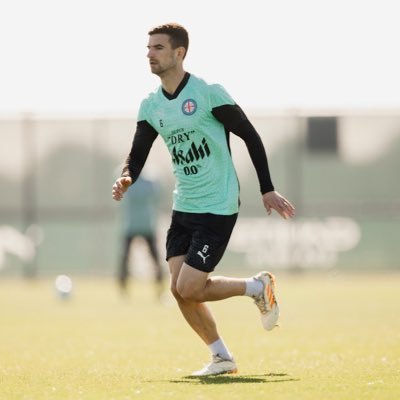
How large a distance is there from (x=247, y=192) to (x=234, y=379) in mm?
22623

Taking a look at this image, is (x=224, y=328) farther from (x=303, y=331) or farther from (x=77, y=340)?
(x=77, y=340)

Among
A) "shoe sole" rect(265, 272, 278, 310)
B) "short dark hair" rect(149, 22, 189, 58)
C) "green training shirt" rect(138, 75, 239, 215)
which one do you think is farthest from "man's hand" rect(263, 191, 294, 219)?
"short dark hair" rect(149, 22, 189, 58)

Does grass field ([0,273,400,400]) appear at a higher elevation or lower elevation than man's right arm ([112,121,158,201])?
lower

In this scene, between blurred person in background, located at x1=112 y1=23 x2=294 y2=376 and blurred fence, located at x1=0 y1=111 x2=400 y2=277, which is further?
blurred fence, located at x1=0 y1=111 x2=400 y2=277

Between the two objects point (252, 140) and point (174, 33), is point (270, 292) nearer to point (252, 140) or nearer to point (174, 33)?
point (252, 140)

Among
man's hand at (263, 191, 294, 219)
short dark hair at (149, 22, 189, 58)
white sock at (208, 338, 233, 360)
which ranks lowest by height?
white sock at (208, 338, 233, 360)

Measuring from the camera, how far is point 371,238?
30844 millimetres

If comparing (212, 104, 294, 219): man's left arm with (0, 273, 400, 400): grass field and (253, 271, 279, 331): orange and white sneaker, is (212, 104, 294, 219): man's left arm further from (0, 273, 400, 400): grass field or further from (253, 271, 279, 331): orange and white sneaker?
(0, 273, 400, 400): grass field

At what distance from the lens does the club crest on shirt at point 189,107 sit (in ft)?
32.1

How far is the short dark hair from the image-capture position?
32.4 ft

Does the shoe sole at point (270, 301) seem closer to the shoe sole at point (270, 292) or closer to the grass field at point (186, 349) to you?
the shoe sole at point (270, 292)

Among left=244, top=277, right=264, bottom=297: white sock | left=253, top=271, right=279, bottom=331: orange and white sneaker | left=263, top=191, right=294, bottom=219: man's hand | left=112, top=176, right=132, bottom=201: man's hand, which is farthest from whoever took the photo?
left=253, top=271, right=279, bottom=331: orange and white sneaker

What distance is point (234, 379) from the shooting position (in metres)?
9.53

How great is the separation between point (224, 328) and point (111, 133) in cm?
1699
